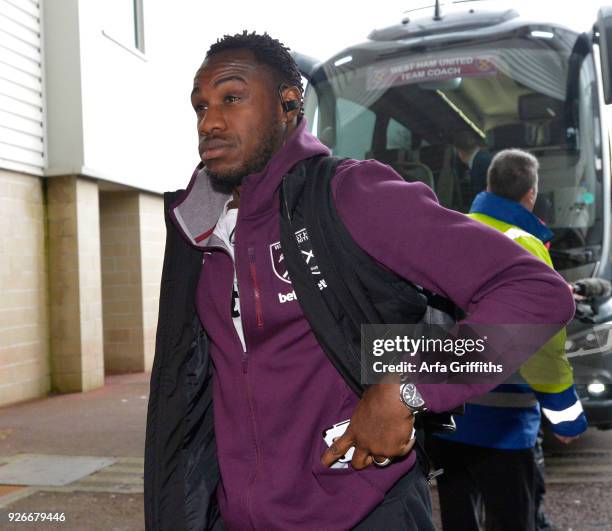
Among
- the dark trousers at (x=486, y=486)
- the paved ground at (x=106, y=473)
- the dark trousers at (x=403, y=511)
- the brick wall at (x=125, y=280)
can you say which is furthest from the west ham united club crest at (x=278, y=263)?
the brick wall at (x=125, y=280)

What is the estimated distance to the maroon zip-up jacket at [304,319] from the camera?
5.82 ft

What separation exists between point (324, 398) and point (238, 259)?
0.38 m

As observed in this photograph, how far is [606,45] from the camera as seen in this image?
6.94 metres

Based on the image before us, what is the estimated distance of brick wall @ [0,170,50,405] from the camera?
34.6 ft

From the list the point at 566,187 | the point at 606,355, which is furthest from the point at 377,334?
the point at 566,187

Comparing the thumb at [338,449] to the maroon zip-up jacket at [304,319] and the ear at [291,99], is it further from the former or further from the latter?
the ear at [291,99]

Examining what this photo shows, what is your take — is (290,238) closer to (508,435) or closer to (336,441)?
(336,441)

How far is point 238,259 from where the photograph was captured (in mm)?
2055

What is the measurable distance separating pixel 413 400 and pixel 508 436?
1.82m

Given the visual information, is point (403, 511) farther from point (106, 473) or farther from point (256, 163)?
point (106, 473)

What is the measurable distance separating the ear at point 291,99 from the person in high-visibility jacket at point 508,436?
1.41 metres

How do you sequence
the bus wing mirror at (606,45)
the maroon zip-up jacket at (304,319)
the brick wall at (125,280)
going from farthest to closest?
the brick wall at (125,280), the bus wing mirror at (606,45), the maroon zip-up jacket at (304,319)

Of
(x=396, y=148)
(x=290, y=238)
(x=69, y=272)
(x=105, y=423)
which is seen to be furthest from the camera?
(x=69, y=272)

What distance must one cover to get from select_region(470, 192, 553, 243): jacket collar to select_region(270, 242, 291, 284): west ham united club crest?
199 centimetres
